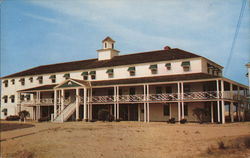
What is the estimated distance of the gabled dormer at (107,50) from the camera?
127 feet

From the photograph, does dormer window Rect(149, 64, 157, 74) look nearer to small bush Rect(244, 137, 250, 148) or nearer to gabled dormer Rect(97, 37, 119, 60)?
gabled dormer Rect(97, 37, 119, 60)

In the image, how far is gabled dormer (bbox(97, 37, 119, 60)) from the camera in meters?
38.8

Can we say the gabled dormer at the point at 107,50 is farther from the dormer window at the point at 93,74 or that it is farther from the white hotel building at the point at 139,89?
the dormer window at the point at 93,74

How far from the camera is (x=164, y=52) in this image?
34500mm

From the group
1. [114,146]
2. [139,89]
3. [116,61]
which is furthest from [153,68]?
[114,146]

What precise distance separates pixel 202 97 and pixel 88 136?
13.4 metres

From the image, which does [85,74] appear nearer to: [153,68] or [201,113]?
[153,68]

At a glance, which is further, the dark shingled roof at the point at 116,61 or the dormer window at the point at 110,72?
the dormer window at the point at 110,72

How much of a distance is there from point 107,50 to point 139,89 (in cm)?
946

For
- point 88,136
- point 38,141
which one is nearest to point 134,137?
point 88,136

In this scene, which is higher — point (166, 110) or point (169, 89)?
point (169, 89)

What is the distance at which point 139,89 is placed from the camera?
31859 mm

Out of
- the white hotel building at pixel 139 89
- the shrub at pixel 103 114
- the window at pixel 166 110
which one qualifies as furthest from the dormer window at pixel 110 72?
the window at pixel 166 110

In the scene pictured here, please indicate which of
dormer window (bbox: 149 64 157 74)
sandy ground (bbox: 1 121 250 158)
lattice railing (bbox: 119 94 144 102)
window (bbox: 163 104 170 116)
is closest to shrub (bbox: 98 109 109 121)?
lattice railing (bbox: 119 94 144 102)
